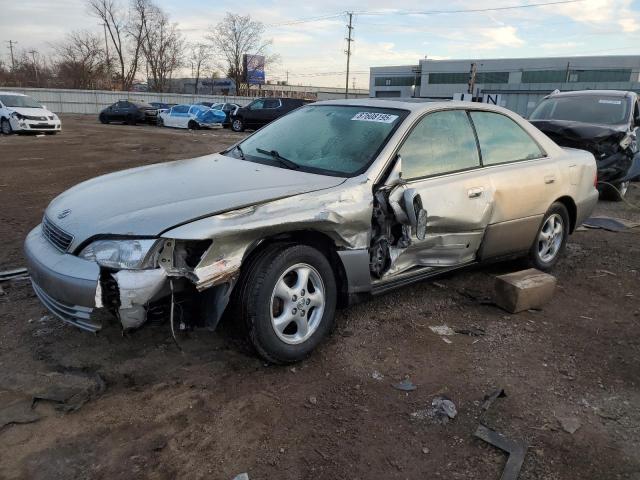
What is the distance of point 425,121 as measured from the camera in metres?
3.81

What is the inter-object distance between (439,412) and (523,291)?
5.52 feet

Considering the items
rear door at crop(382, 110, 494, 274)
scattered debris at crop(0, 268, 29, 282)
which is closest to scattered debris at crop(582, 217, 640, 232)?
rear door at crop(382, 110, 494, 274)

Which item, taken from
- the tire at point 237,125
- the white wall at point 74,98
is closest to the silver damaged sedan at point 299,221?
the tire at point 237,125

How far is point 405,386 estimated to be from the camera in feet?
9.78

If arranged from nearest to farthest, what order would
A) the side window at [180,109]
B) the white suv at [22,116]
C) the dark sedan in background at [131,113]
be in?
1. the white suv at [22,116]
2. the side window at [180,109]
3. the dark sedan in background at [131,113]

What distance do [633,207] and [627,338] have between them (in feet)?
19.9

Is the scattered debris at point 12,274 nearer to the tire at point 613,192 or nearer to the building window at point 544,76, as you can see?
the tire at point 613,192

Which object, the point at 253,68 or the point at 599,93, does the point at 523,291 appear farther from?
the point at 253,68

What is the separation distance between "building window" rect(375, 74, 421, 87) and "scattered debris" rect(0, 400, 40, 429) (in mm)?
82709

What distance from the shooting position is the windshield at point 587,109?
351 inches

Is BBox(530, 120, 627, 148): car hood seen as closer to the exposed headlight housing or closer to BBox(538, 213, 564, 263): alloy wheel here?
BBox(538, 213, 564, 263): alloy wheel

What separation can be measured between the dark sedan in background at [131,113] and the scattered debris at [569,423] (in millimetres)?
29143

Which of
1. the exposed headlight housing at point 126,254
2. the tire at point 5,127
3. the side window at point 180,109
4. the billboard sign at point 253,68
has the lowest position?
the tire at point 5,127

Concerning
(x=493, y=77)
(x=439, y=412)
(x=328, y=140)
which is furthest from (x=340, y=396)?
(x=493, y=77)
